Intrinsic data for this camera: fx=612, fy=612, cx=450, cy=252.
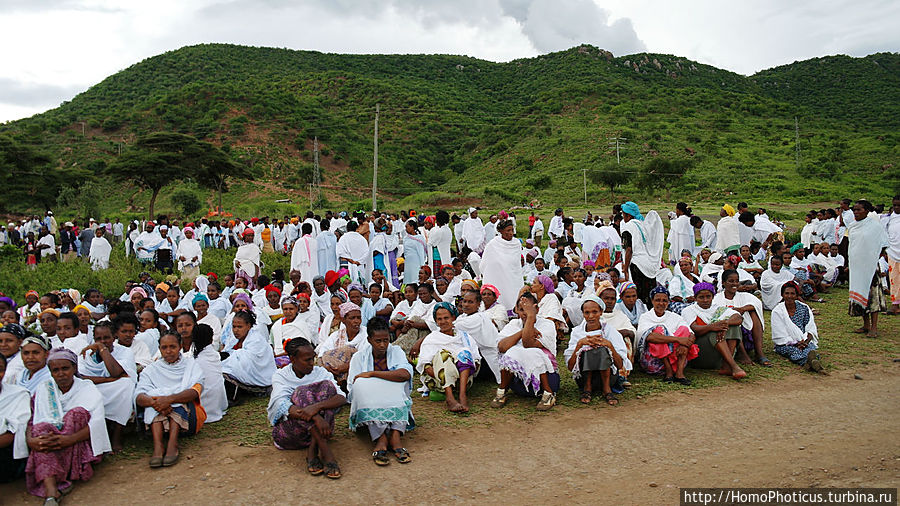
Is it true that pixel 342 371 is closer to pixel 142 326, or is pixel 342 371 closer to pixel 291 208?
pixel 142 326

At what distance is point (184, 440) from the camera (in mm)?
4945

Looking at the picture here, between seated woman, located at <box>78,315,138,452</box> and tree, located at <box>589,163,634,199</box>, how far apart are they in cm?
3522

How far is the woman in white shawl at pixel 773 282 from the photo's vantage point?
31.1ft

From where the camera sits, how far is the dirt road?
4004mm

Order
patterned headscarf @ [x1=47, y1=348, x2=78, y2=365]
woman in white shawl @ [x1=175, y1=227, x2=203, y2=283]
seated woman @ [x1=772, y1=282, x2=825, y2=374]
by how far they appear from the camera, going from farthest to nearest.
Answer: woman in white shawl @ [x1=175, y1=227, x2=203, y2=283] < seated woman @ [x1=772, y1=282, x2=825, y2=374] < patterned headscarf @ [x1=47, y1=348, x2=78, y2=365]

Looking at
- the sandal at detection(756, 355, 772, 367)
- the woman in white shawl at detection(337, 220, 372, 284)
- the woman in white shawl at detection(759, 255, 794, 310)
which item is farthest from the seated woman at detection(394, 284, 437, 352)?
the woman in white shawl at detection(759, 255, 794, 310)

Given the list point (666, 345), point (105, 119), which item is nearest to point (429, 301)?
point (666, 345)

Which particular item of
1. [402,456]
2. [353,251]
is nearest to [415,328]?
[402,456]

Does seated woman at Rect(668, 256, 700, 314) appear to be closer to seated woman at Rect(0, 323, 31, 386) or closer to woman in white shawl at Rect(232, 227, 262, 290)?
seated woman at Rect(0, 323, 31, 386)

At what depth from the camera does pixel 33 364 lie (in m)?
4.34

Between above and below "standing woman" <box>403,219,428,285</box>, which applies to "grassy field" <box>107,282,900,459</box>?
below

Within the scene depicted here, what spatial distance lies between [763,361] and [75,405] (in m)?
6.49

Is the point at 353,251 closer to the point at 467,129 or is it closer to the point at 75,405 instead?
the point at 75,405

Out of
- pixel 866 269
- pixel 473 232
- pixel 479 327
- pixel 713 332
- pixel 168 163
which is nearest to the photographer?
pixel 479 327
